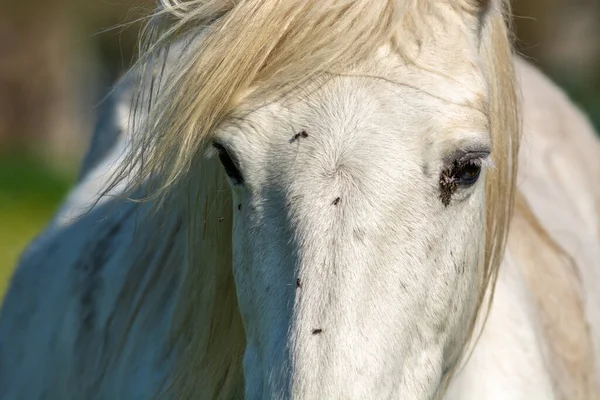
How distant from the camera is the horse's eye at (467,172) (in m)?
1.74

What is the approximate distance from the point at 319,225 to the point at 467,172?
322 millimetres

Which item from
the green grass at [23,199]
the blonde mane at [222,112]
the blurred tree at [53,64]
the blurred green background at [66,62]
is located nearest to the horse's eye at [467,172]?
the blonde mane at [222,112]

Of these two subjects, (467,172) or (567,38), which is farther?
(567,38)

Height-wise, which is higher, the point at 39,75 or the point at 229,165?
the point at 229,165

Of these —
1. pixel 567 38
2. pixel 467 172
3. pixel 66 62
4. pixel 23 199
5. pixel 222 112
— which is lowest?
pixel 567 38

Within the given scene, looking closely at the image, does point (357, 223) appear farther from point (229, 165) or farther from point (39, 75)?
point (39, 75)

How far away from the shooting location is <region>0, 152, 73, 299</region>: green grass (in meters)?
8.38

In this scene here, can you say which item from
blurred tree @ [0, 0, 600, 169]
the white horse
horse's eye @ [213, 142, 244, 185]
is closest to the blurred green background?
blurred tree @ [0, 0, 600, 169]

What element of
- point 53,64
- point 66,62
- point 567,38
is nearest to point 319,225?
point 53,64

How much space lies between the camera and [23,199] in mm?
11734

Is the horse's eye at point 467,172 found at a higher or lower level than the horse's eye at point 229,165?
Result: lower

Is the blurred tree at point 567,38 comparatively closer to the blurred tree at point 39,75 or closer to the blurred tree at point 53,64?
the blurred tree at point 53,64

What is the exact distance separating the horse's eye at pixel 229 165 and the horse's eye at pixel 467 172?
39 centimetres

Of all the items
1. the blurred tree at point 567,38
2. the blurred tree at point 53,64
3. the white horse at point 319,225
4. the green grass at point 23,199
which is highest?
A: the white horse at point 319,225
